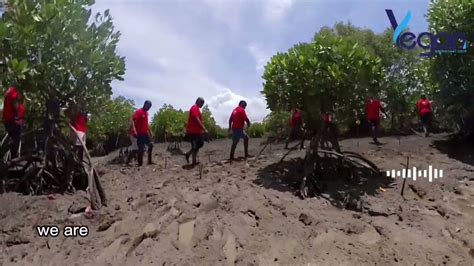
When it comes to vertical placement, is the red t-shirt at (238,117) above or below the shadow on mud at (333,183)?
above

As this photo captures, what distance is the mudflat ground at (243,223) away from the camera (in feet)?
17.2

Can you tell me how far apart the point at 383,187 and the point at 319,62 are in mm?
2504

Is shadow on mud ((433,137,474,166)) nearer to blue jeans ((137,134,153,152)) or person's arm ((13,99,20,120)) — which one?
blue jeans ((137,134,153,152))

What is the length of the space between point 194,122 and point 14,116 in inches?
136

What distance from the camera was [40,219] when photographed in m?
5.72

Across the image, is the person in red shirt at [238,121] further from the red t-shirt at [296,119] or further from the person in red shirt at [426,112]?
the person in red shirt at [426,112]

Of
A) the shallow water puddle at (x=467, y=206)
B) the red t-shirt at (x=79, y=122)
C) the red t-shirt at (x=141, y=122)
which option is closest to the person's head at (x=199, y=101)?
the red t-shirt at (x=141, y=122)

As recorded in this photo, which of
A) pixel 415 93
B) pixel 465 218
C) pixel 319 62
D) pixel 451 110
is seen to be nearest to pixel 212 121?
pixel 415 93

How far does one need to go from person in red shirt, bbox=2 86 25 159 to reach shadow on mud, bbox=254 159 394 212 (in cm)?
399

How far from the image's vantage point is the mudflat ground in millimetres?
5254

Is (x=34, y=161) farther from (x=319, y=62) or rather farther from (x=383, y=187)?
(x=383, y=187)

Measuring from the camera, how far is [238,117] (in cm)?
969

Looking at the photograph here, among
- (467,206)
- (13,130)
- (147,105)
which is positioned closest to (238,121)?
(147,105)

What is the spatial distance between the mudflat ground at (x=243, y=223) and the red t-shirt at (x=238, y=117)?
160 cm
